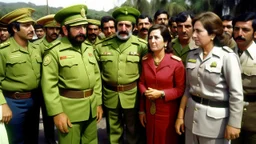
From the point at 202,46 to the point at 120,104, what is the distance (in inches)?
56.9

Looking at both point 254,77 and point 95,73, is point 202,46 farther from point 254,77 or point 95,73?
point 95,73

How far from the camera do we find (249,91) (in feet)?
7.98

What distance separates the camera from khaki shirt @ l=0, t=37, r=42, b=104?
3162mm

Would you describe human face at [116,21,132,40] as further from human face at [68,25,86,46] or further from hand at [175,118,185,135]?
hand at [175,118,185,135]

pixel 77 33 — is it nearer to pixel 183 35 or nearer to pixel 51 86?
pixel 51 86

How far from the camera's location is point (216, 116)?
2.35 metres

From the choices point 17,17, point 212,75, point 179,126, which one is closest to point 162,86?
point 179,126

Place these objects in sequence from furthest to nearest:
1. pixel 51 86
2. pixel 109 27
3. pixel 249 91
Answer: pixel 109 27 → pixel 51 86 → pixel 249 91

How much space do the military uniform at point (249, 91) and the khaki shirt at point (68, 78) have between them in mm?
1716

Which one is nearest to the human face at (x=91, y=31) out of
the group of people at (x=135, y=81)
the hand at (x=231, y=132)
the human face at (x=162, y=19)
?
the human face at (x=162, y=19)

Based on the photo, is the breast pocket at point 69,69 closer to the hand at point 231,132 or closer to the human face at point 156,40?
the human face at point 156,40

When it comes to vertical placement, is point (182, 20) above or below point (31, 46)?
above

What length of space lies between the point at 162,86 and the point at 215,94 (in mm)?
715

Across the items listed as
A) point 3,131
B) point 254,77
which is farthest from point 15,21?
point 254,77
